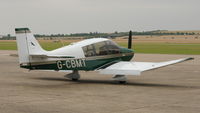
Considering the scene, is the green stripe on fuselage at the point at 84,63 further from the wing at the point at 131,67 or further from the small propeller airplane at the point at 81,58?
the wing at the point at 131,67

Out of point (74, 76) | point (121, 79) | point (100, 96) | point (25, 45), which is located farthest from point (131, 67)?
point (25, 45)

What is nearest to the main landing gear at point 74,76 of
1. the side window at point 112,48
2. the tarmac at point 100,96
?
the tarmac at point 100,96

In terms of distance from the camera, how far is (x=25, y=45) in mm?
18406

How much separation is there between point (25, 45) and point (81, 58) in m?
2.48

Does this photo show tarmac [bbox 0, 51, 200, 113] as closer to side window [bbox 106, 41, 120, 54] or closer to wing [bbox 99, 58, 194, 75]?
wing [bbox 99, 58, 194, 75]

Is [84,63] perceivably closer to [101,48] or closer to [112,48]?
[101,48]

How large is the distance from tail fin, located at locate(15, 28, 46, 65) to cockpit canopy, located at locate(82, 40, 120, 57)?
2.08 metres

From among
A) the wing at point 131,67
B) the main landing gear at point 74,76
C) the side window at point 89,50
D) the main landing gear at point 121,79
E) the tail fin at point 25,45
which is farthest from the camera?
the main landing gear at point 74,76

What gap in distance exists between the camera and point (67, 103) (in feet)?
43.3

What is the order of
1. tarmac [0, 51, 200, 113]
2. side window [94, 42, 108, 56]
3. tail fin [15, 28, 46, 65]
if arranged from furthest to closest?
1. side window [94, 42, 108, 56]
2. tail fin [15, 28, 46, 65]
3. tarmac [0, 51, 200, 113]

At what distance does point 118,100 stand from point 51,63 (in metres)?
5.44

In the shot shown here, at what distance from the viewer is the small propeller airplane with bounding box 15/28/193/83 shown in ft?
60.3

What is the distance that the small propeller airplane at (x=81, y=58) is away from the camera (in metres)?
18.4

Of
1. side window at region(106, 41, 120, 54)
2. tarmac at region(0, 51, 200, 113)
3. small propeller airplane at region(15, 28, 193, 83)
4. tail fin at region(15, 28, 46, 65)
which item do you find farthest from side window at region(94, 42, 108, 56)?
tail fin at region(15, 28, 46, 65)
